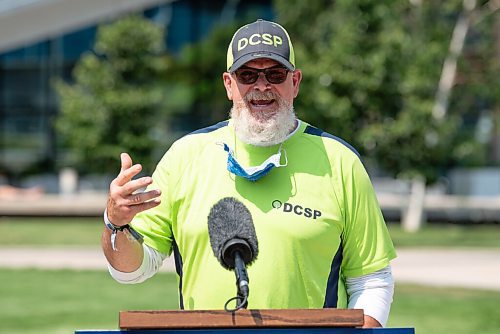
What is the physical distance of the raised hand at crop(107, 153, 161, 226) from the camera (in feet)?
10.4

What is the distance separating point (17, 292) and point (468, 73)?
1767 centimetres

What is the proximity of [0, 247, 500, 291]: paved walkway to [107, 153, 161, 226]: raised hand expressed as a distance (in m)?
13.3

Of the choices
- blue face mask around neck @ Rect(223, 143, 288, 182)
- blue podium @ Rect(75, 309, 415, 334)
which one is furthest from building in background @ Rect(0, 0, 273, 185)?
blue podium @ Rect(75, 309, 415, 334)

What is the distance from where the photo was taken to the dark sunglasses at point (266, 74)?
3.58 m

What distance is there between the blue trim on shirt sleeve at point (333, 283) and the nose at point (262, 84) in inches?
23.0

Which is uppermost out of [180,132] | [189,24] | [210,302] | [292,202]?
[189,24]

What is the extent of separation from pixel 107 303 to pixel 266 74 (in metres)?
10.6

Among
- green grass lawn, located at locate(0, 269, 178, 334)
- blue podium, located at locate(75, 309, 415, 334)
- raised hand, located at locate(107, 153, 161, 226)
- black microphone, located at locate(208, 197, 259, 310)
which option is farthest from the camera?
green grass lawn, located at locate(0, 269, 178, 334)

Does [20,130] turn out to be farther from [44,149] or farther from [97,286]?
[97,286]

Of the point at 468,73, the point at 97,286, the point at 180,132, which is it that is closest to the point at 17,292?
the point at 97,286

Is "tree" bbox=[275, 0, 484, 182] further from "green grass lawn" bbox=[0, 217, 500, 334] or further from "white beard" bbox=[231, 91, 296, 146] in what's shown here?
"white beard" bbox=[231, 91, 296, 146]

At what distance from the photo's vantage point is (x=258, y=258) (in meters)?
3.49

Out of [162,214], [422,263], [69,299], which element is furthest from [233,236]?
[422,263]

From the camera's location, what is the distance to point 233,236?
3436mm
